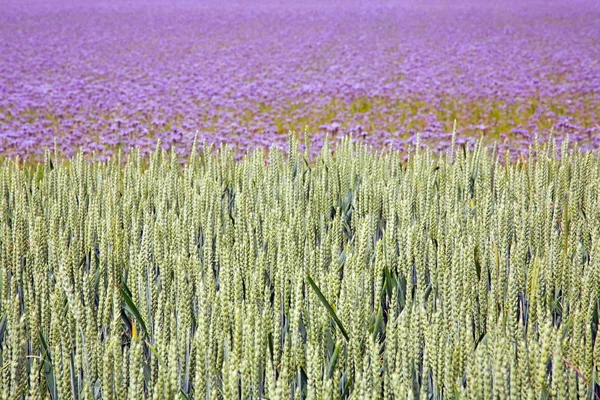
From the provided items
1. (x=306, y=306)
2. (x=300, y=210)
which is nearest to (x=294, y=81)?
(x=300, y=210)

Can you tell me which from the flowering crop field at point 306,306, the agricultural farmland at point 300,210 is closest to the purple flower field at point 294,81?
the agricultural farmland at point 300,210

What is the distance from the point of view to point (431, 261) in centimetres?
137

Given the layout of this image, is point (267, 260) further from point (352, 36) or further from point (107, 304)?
point (352, 36)

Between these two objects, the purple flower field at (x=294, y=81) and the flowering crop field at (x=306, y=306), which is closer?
the flowering crop field at (x=306, y=306)

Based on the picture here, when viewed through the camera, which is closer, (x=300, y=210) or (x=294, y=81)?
(x=300, y=210)

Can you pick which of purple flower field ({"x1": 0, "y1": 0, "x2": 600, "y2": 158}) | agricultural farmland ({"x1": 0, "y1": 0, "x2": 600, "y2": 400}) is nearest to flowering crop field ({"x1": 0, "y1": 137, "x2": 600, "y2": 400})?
agricultural farmland ({"x1": 0, "y1": 0, "x2": 600, "y2": 400})

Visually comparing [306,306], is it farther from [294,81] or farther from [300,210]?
[294,81]

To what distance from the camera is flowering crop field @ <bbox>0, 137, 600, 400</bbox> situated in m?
0.90

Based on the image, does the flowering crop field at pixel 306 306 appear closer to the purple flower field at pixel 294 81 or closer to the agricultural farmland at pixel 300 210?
the agricultural farmland at pixel 300 210

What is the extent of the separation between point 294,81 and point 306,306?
7.04 meters

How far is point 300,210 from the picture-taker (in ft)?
5.40

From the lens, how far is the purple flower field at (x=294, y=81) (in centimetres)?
526

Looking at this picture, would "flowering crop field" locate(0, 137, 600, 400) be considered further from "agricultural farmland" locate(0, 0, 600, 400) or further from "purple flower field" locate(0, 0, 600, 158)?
"purple flower field" locate(0, 0, 600, 158)

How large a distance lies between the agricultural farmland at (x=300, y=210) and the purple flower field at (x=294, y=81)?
0.17ft
